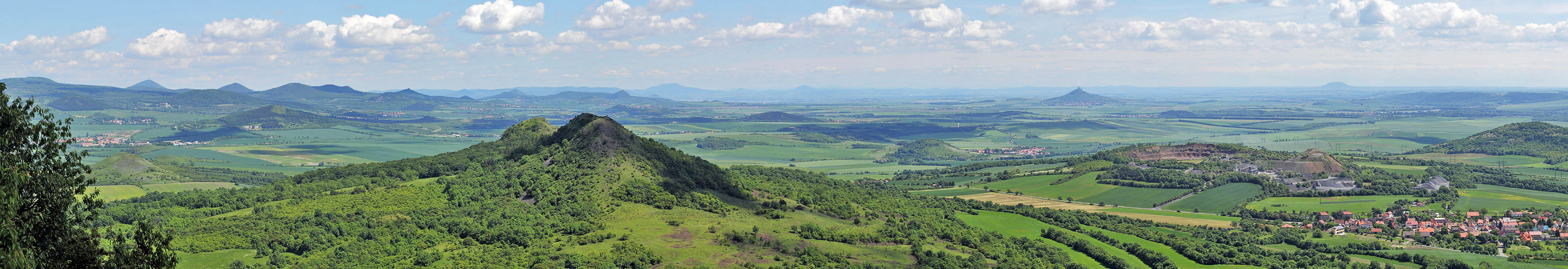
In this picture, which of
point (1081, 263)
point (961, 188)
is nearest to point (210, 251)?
point (1081, 263)

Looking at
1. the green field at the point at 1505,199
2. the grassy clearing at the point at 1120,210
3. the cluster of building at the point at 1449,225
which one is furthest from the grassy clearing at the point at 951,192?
the green field at the point at 1505,199

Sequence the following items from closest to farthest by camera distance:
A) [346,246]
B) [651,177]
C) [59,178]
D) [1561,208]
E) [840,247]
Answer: [59,178] → [346,246] → [840,247] → [651,177] → [1561,208]

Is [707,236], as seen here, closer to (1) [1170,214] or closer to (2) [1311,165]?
(1) [1170,214]

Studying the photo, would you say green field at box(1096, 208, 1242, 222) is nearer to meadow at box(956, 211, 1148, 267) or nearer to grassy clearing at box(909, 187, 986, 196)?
meadow at box(956, 211, 1148, 267)

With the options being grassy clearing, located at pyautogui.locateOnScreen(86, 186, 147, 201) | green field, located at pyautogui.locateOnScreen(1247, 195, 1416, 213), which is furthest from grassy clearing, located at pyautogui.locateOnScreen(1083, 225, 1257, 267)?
grassy clearing, located at pyautogui.locateOnScreen(86, 186, 147, 201)

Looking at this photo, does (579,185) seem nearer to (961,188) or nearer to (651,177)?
(651,177)

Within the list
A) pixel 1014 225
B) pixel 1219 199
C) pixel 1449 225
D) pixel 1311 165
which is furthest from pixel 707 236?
pixel 1311 165

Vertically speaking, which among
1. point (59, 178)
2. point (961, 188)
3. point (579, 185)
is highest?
point (59, 178)
